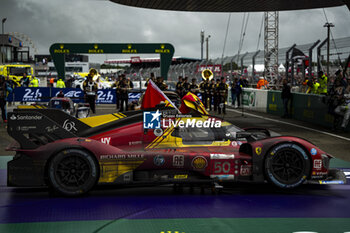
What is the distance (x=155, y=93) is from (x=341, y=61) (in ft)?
36.8

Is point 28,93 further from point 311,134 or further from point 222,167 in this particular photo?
point 222,167

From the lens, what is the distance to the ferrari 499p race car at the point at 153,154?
6000 millimetres

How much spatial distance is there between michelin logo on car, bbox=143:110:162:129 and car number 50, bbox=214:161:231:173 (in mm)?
960

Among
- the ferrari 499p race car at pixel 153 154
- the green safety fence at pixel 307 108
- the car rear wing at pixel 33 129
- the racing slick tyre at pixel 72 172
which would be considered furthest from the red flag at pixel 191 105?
the green safety fence at pixel 307 108

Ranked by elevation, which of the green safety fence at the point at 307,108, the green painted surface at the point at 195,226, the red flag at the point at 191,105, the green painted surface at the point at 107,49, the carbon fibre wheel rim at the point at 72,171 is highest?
the green painted surface at the point at 107,49

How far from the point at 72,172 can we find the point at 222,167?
190 centimetres

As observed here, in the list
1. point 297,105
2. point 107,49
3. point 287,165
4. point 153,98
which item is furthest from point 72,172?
point 107,49

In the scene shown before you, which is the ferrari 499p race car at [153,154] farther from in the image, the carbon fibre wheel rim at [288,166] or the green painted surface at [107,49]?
the green painted surface at [107,49]

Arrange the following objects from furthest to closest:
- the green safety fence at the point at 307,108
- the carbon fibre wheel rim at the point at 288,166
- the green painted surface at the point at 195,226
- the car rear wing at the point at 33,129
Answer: the green safety fence at the point at 307,108
the carbon fibre wheel rim at the point at 288,166
the car rear wing at the point at 33,129
the green painted surface at the point at 195,226

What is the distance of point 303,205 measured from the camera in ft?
19.6

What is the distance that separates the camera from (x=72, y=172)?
236 inches

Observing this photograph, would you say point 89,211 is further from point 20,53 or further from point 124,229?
point 20,53

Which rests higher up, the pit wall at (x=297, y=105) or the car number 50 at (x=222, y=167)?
the pit wall at (x=297, y=105)

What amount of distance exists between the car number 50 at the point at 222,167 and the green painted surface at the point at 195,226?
1.02 meters
